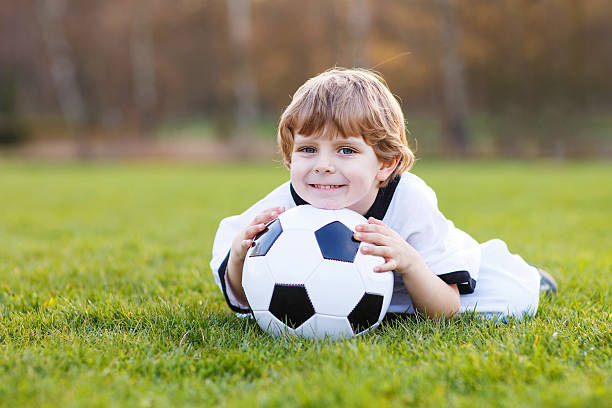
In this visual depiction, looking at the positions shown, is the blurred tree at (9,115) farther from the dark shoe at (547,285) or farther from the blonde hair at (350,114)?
the dark shoe at (547,285)

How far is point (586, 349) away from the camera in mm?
2135

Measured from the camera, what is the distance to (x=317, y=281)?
2189mm

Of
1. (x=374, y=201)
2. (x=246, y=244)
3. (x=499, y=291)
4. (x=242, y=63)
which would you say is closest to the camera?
(x=246, y=244)

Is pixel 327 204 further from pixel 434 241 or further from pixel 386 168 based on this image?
pixel 434 241

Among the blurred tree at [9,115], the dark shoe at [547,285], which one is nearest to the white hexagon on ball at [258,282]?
the dark shoe at [547,285]

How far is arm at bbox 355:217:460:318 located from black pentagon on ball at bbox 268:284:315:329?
300 millimetres

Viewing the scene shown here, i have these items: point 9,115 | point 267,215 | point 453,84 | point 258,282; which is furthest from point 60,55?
point 258,282

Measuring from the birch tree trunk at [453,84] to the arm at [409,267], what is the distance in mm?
18042

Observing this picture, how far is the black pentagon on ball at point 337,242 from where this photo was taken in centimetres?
222

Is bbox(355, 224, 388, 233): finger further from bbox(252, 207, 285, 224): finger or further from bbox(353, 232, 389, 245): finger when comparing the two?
bbox(252, 207, 285, 224): finger

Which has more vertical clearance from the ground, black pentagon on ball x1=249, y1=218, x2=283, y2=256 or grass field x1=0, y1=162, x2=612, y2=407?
black pentagon on ball x1=249, y1=218, x2=283, y2=256

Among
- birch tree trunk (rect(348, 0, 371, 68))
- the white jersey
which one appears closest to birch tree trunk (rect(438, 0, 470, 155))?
birch tree trunk (rect(348, 0, 371, 68))

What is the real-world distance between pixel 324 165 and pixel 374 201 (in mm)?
405

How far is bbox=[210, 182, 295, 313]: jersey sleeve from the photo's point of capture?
266 centimetres
